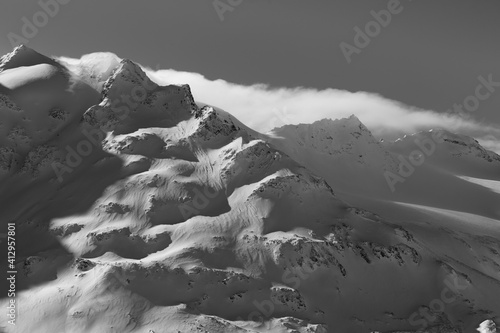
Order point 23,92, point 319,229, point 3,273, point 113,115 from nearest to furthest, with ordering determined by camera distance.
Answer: point 3,273 < point 319,229 < point 113,115 < point 23,92

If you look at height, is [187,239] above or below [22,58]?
below

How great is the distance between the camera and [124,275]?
108750 mm

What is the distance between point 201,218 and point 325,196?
30.8 meters

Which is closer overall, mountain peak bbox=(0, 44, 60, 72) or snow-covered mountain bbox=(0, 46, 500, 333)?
snow-covered mountain bbox=(0, 46, 500, 333)

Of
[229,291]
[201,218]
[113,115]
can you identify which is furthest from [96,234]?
[113,115]

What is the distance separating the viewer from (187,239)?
120 m

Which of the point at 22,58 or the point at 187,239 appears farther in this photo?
the point at 22,58

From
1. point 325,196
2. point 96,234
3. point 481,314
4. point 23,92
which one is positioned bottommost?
point 481,314

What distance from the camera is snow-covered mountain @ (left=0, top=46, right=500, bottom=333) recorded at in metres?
107

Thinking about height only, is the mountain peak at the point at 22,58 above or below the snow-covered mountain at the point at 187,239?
Answer: above

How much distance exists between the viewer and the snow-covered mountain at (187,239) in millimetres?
106625

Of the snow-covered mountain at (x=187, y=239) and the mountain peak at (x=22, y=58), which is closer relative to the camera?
the snow-covered mountain at (x=187, y=239)

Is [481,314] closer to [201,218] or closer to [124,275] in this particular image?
[201,218]

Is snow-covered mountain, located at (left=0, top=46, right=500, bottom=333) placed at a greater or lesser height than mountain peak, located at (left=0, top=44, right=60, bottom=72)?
lesser
